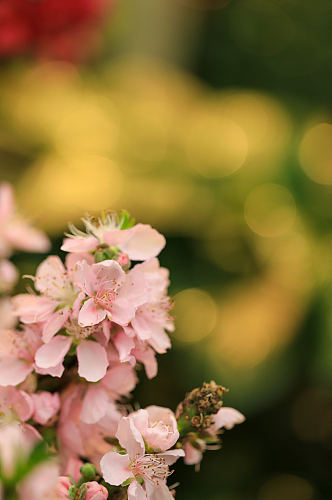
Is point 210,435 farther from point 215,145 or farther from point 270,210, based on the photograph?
point 215,145

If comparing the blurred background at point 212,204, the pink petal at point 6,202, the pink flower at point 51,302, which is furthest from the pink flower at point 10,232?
the blurred background at point 212,204

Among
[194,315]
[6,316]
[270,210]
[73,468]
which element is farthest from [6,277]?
[270,210]

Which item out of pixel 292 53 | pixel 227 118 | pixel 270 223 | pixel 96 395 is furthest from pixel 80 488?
pixel 292 53

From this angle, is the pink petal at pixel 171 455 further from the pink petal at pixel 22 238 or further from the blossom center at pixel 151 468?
the pink petal at pixel 22 238

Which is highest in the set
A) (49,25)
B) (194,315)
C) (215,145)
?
(49,25)

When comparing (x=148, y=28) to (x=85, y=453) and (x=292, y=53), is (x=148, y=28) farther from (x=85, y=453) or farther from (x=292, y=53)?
(x=85, y=453)

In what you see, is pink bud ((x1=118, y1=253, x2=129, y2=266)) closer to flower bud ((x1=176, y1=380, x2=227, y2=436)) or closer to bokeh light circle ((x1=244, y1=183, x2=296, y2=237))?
flower bud ((x1=176, y1=380, x2=227, y2=436))

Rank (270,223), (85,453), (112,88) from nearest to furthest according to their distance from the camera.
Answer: (85,453)
(270,223)
(112,88)
